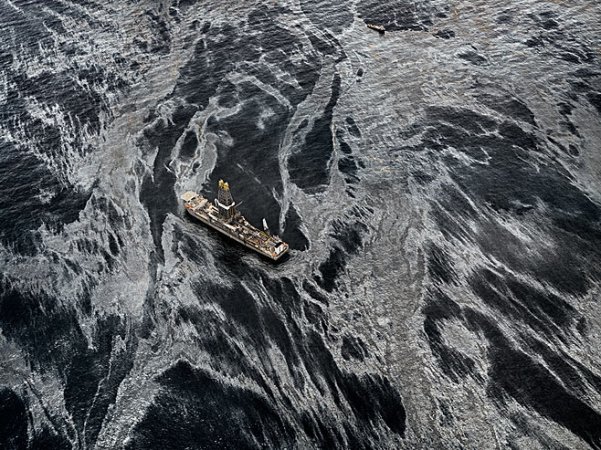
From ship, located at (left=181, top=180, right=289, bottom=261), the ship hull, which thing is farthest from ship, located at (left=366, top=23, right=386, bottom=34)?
the ship hull

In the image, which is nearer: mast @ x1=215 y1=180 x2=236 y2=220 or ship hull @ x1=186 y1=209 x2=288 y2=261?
ship hull @ x1=186 y1=209 x2=288 y2=261

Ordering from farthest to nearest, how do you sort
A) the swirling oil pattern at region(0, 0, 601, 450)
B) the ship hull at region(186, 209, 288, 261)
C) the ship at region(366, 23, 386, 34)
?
the ship at region(366, 23, 386, 34) → the ship hull at region(186, 209, 288, 261) → the swirling oil pattern at region(0, 0, 601, 450)

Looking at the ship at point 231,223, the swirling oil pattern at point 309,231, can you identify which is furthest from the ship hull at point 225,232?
the swirling oil pattern at point 309,231

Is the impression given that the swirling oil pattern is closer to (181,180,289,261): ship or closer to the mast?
(181,180,289,261): ship

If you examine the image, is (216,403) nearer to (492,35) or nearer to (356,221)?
(356,221)

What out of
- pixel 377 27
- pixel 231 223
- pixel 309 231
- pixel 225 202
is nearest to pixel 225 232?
pixel 231 223

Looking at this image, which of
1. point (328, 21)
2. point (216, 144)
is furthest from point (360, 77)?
point (216, 144)

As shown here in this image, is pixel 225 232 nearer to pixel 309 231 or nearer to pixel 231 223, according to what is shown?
pixel 231 223
